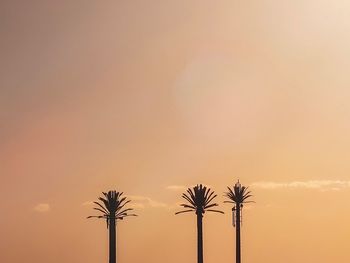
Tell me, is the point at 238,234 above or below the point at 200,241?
above

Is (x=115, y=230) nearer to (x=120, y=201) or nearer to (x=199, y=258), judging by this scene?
(x=120, y=201)

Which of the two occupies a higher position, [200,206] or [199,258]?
[200,206]

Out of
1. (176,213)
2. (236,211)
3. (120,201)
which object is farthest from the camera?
(236,211)

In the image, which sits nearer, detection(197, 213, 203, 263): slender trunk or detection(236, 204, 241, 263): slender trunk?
detection(197, 213, 203, 263): slender trunk

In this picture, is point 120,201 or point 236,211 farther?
point 236,211

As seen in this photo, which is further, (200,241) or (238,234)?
(238,234)

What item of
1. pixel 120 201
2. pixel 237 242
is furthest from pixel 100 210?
pixel 237 242

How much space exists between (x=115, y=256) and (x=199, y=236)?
376 inches

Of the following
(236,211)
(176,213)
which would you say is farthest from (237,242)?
(176,213)

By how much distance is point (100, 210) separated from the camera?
3676 inches

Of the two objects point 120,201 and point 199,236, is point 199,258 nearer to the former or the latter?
point 199,236

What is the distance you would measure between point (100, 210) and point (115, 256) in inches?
219

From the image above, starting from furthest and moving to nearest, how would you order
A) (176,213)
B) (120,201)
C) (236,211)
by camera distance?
(236,211)
(120,201)
(176,213)

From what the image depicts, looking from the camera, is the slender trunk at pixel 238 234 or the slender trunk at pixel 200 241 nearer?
the slender trunk at pixel 200 241
